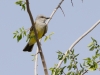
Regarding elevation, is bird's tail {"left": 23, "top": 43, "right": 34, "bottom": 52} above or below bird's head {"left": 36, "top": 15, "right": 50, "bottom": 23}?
below

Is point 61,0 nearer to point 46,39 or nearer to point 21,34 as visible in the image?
point 46,39

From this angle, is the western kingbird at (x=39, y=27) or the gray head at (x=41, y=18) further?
the gray head at (x=41, y=18)

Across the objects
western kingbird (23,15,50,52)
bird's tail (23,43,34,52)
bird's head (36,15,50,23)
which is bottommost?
bird's tail (23,43,34,52)

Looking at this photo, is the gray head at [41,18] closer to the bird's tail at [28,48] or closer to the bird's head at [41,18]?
the bird's head at [41,18]

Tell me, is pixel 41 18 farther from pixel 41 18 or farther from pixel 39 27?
pixel 39 27

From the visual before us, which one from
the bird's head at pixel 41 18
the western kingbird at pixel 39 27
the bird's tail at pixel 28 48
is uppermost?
the bird's head at pixel 41 18

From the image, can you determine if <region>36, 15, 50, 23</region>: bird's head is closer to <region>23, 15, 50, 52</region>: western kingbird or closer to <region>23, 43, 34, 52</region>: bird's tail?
<region>23, 15, 50, 52</region>: western kingbird

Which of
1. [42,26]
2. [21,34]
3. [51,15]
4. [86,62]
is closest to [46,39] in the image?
[51,15]

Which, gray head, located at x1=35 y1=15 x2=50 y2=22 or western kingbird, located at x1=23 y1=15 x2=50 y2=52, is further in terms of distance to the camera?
gray head, located at x1=35 y1=15 x2=50 y2=22

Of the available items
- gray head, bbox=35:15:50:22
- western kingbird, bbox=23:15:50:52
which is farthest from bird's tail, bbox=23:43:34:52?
gray head, bbox=35:15:50:22

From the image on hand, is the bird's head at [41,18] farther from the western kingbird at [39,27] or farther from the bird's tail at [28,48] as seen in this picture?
the bird's tail at [28,48]

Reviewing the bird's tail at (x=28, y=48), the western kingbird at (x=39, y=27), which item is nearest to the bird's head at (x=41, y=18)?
the western kingbird at (x=39, y=27)

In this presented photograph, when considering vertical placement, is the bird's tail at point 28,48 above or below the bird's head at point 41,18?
below

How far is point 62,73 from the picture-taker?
432cm
